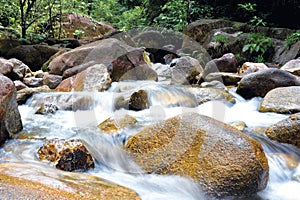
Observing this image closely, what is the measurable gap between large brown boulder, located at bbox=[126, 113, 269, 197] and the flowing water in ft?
0.36

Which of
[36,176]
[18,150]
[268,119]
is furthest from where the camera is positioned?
[268,119]

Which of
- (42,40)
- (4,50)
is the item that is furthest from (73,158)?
(42,40)

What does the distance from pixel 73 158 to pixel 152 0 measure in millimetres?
15178

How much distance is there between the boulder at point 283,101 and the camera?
4.38 m

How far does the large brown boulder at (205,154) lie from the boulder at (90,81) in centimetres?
281

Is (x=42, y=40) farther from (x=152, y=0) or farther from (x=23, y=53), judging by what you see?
(x=152, y=0)

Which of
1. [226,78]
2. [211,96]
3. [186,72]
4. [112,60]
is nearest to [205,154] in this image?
[211,96]

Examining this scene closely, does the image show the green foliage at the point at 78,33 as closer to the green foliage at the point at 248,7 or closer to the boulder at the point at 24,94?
the boulder at the point at 24,94

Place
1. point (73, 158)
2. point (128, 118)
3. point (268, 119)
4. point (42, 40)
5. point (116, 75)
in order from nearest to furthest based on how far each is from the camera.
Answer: point (73, 158), point (128, 118), point (268, 119), point (116, 75), point (42, 40)

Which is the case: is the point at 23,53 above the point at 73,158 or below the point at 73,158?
below

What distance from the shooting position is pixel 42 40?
9891 millimetres

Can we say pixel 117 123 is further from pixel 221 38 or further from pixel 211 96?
pixel 221 38

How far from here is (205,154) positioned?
7.97 feet

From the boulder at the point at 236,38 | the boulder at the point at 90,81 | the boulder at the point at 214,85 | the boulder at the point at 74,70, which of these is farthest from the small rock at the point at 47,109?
the boulder at the point at 236,38
